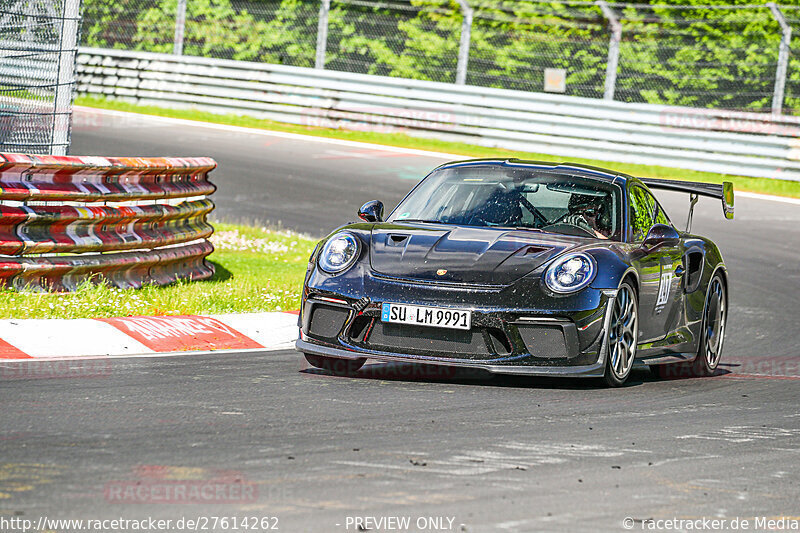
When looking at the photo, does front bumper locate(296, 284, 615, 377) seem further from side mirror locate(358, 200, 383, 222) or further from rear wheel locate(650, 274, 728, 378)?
rear wheel locate(650, 274, 728, 378)

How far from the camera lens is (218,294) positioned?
369 inches

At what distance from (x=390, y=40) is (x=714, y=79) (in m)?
5.34

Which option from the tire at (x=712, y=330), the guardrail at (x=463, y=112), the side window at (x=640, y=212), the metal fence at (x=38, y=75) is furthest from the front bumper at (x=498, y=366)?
the guardrail at (x=463, y=112)

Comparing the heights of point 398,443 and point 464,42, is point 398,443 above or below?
below

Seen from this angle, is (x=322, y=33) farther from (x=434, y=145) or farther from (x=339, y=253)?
(x=339, y=253)

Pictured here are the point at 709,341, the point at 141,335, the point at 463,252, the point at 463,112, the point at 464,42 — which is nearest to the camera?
the point at 463,252


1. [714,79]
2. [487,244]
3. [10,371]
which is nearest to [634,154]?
[714,79]

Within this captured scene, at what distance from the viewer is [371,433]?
535 centimetres

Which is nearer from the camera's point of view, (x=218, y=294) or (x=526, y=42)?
(x=218, y=294)

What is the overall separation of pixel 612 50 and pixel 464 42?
2.54 meters

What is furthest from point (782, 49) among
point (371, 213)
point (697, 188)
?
point (371, 213)

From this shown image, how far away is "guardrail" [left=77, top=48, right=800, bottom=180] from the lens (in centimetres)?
1922

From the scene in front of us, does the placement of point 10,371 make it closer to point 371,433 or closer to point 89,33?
point 371,433

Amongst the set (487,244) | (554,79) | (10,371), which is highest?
(554,79)
